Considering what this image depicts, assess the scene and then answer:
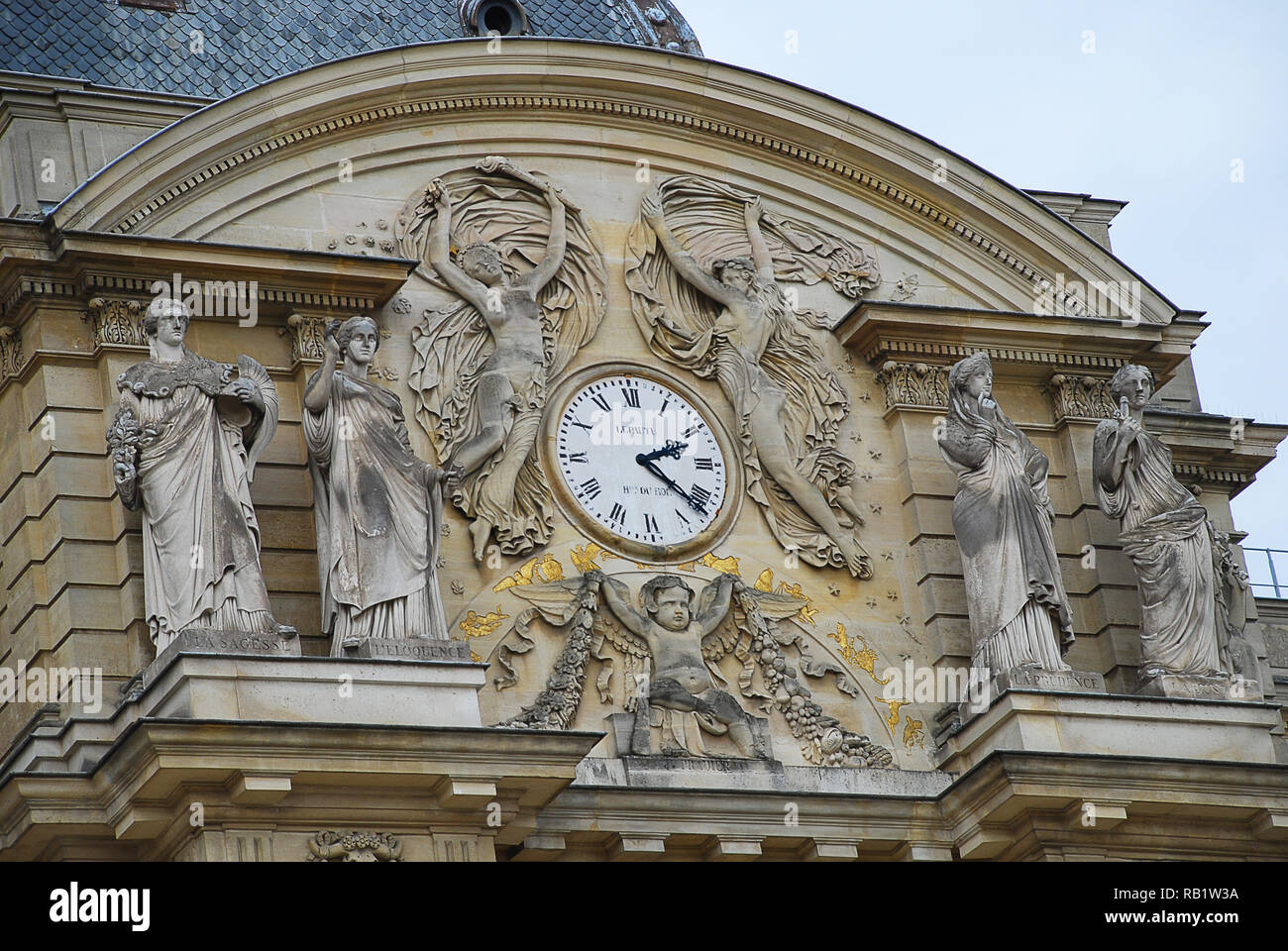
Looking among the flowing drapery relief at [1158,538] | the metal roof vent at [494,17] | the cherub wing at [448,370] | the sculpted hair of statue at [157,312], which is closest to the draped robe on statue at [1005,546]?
the flowing drapery relief at [1158,538]

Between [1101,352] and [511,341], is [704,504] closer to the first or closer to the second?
[511,341]

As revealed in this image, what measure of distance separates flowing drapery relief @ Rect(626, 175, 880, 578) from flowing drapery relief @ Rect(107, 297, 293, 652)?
3.37 meters

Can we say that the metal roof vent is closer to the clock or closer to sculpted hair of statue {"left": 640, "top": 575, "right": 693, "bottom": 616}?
the clock

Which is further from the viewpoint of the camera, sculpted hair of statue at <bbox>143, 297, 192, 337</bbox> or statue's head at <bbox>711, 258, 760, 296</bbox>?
statue's head at <bbox>711, 258, 760, 296</bbox>

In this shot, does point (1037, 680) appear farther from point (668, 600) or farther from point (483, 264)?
point (483, 264)

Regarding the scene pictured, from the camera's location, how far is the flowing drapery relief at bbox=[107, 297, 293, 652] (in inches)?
627

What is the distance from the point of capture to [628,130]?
1922 centimetres

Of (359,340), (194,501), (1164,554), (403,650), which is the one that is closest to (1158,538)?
(1164,554)

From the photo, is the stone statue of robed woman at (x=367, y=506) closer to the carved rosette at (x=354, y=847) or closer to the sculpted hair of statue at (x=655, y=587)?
the carved rosette at (x=354, y=847)

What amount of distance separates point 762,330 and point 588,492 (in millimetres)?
1871

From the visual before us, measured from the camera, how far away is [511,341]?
18.0 m

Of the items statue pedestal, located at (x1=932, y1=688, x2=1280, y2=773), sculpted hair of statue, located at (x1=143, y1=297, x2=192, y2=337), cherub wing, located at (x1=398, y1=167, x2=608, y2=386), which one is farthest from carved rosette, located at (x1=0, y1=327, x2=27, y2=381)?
statue pedestal, located at (x1=932, y1=688, x2=1280, y2=773)

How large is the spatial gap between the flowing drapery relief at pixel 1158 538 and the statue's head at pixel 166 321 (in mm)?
6419

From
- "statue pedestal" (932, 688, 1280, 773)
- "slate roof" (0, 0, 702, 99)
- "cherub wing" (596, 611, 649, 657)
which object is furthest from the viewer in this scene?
"slate roof" (0, 0, 702, 99)
